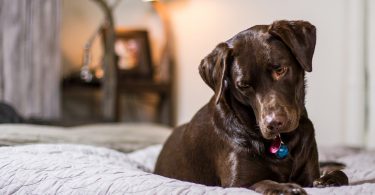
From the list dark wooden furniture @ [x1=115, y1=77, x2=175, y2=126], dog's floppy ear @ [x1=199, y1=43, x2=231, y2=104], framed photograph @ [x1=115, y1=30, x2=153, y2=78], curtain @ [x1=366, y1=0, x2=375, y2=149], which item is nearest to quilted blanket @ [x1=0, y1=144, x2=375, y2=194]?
dog's floppy ear @ [x1=199, y1=43, x2=231, y2=104]

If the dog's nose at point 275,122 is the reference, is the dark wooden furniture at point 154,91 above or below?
below

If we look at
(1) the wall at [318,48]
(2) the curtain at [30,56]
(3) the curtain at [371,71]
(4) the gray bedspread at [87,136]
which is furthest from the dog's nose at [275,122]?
(2) the curtain at [30,56]

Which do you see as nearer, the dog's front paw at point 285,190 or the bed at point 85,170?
the dog's front paw at point 285,190

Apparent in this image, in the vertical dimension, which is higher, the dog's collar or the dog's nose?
the dog's nose

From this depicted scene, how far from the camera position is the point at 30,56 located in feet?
13.0

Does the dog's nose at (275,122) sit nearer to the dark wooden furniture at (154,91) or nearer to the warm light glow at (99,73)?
the dark wooden furniture at (154,91)

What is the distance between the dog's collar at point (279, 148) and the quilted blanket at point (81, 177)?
0.70 feet

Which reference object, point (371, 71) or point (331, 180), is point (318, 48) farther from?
point (331, 180)

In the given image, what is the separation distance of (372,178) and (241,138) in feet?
1.60

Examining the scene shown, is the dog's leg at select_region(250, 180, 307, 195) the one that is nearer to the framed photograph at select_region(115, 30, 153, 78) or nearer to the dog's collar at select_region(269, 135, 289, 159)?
the dog's collar at select_region(269, 135, 289, 159)

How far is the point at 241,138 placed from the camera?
1.57 meters

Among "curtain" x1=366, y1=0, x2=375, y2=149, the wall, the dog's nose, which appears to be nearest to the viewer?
the dog's nose

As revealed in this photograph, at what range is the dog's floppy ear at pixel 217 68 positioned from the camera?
5.00ft

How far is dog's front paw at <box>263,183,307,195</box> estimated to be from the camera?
1.23 meters
